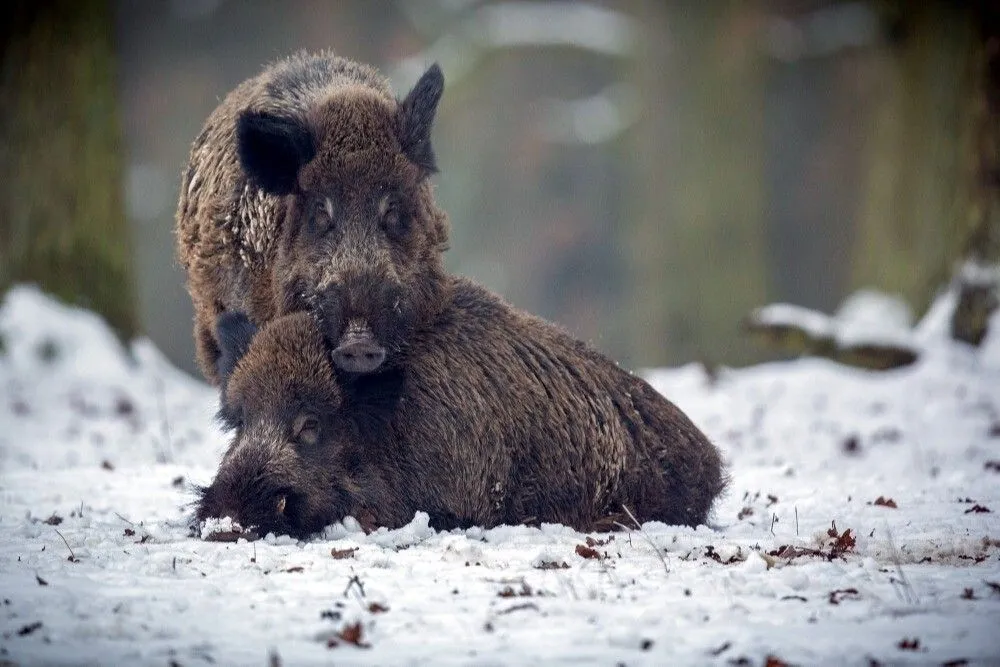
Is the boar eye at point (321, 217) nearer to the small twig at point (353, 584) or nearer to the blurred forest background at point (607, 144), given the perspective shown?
the small twig at point (353, 584)

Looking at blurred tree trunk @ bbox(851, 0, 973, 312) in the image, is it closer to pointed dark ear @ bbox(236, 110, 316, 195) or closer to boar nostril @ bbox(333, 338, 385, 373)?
pointed dark ear @ bbox(236, 110, 316, 195)

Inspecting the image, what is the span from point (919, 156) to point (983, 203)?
3.90 m

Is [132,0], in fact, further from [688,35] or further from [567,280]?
[688,35]

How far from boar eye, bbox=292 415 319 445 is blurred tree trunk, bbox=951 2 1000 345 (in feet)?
Result: 27.3

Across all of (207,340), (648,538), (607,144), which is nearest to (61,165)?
(207,340)

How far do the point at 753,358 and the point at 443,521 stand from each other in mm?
12802

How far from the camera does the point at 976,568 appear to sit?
5.11 m

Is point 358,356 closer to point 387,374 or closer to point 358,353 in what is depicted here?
point 358,353

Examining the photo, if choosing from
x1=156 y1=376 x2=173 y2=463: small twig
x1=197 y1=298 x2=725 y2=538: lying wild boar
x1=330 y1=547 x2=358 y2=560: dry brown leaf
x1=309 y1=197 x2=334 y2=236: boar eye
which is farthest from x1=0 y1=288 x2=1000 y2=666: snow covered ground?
x1=309 y1=197 x2=334 y2=236: boar eye

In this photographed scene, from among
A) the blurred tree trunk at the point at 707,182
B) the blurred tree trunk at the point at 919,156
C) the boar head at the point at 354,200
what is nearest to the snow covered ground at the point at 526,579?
the boar head at the point at 354,200

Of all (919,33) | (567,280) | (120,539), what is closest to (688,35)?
(919,33)

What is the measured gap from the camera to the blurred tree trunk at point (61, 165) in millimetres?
12336

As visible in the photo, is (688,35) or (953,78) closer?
(953,78)

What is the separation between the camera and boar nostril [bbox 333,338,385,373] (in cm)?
609
